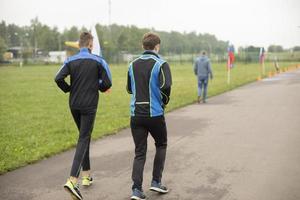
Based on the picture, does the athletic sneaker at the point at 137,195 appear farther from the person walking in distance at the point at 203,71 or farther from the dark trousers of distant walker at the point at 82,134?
the person walking in distance at the point at 203,71

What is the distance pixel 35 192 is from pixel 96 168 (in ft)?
4.55

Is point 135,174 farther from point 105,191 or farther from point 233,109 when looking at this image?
point 233,109

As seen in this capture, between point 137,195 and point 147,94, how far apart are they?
120cm

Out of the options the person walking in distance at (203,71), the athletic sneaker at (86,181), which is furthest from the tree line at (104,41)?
the athletic sneaker at (86,181)

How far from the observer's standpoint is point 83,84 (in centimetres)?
555

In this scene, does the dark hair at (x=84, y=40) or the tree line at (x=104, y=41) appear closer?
the dark hair at (x=84, y=40)

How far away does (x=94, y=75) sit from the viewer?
5578mm

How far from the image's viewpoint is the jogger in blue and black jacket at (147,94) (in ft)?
17.3

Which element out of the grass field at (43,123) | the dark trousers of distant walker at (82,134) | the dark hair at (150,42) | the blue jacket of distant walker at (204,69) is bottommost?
the grass field at (43,123)

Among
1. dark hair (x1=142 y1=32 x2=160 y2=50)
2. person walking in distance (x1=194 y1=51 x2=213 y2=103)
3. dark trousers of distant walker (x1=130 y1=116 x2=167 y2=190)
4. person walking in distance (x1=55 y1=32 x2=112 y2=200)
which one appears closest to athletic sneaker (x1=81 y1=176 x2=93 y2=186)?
person walking in distance (x1=55 y1=32 x2=112 y2=200)

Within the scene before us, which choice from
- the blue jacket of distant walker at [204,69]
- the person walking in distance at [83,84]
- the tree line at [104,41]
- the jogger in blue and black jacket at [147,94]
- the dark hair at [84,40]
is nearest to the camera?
the jogger in blue and black jacket at [147,94]

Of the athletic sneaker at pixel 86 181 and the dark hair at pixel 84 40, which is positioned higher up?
the dark hair at pixel 84 40

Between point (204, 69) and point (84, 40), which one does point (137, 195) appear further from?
point (204, 69)

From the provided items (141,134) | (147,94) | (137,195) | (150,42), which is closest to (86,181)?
(137,195)
